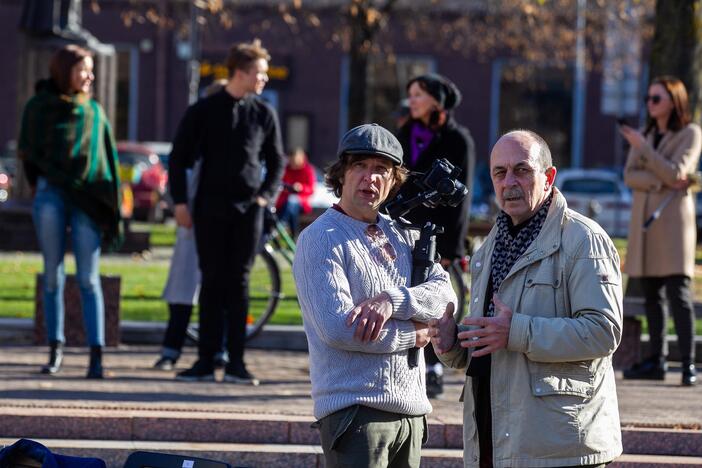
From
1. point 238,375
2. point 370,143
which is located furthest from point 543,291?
point 238,375

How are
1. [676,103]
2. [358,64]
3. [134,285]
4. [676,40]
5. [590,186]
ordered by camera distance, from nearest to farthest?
[676,103]
[676,40]
[134,285]
[358,64]
[590,186]

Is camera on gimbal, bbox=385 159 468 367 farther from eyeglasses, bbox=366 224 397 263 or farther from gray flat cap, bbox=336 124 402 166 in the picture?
gray flat cap, bbox=336 124 402 166

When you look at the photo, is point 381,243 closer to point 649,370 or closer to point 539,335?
point 539,335

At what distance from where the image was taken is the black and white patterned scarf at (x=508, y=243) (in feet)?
14.6

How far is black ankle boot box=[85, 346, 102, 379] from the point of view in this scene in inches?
327

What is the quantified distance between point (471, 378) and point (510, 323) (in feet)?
1.19

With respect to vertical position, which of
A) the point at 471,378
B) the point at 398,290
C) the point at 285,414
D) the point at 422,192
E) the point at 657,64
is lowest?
the point at 285,414

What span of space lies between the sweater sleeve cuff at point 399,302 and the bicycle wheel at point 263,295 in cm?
528

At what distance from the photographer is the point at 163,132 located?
4219 centimetres

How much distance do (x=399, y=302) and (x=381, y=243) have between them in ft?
0.74

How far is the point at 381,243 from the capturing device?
454 centimetres

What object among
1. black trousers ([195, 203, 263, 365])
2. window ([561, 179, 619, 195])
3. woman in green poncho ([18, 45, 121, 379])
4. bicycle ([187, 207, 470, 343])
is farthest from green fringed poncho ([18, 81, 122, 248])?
window ([561, 179, 619, 195])

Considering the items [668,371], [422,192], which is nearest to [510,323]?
[422,192]

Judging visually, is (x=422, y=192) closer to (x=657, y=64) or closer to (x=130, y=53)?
(x=657, y=64)
